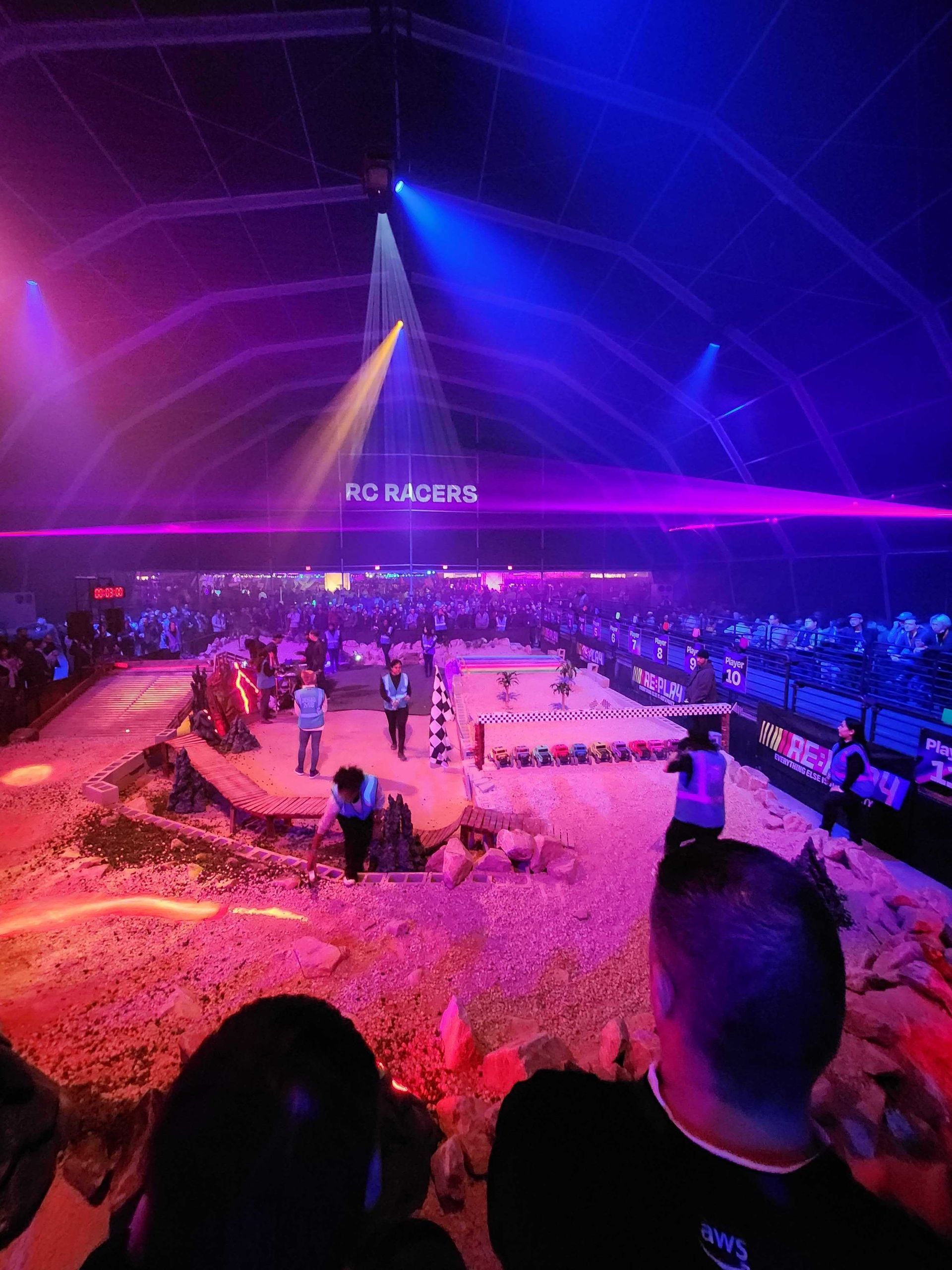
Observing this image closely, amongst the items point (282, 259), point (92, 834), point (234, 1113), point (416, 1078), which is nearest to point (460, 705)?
point (92, 834)

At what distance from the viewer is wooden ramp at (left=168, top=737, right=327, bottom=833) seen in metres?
6.46

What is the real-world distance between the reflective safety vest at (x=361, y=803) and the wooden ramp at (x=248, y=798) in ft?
3.29

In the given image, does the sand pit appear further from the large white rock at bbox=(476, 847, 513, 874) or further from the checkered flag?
the checkered flag

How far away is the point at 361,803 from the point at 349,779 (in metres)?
0.30

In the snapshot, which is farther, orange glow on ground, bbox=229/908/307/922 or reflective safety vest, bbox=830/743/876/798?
reflective safety vest, bbox=830/743/876/798

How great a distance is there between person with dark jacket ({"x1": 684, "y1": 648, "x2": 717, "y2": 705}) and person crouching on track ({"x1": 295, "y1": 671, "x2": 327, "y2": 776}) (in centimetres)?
612

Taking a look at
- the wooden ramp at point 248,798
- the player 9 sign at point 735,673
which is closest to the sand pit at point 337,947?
the wooden ramp at point 248,798

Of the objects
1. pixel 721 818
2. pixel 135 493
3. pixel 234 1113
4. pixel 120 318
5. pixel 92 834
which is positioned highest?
pixel 120 318

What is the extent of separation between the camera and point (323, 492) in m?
20.5

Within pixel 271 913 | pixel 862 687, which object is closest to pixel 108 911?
pixel 271 913

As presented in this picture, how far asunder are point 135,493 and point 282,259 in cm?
1098

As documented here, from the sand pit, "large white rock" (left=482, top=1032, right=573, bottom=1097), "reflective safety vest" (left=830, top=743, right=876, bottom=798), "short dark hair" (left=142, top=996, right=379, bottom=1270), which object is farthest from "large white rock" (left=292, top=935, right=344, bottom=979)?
"reflective safety vest" (left=830, top=743, right=876, bottom=798)

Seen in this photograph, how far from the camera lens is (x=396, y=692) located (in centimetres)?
867

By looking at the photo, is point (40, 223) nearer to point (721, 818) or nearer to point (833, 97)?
point (833, 97)
